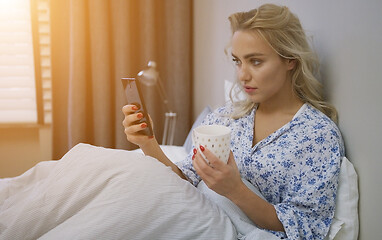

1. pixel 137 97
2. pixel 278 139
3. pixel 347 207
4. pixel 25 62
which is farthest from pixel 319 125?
pixel 25 62

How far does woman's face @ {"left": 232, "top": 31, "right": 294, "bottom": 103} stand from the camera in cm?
108

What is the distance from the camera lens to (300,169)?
1.01 metres

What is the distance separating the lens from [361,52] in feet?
2.97

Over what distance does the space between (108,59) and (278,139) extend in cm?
158

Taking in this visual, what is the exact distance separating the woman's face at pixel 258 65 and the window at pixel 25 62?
176 cm

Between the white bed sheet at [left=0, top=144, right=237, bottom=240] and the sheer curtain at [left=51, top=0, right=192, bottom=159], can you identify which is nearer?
the white bed sheet at [left=0, top=144, right=237, bottom=240]

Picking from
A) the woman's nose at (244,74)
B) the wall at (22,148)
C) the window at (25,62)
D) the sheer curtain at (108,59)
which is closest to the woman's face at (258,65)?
the woman's nose at (244,74)

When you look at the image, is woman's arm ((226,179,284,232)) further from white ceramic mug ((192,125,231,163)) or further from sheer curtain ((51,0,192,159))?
sheer curtain ((51,0,192,159))

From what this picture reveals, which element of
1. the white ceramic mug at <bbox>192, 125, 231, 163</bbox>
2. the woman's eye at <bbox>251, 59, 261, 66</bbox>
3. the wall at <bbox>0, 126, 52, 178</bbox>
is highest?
the woman's eye at <bbox>251, 59, 261, 66</bbox>

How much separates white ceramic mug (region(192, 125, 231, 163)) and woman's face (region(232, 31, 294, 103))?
326 mm

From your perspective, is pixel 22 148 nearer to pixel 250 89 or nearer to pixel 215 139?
pixel 250 89

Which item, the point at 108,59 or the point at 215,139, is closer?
the point at 215,139

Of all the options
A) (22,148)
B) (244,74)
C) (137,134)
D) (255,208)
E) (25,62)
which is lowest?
(22,148)

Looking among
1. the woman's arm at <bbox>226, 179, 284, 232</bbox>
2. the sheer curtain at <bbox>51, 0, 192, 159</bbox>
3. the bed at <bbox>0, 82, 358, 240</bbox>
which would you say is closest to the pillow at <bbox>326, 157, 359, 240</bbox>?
the bed at <bbox>0, 82, 358, 240</bbox>
